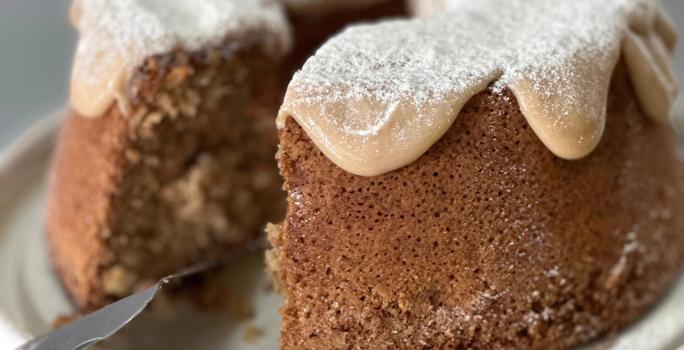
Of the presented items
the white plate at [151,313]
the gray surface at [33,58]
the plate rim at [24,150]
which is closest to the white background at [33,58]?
the gray surface at [33,58]

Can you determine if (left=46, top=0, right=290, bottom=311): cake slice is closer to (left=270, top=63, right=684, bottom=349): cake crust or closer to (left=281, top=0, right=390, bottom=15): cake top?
(left=281, top=0, right=390, bottom=15): cake top

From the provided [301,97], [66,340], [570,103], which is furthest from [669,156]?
[66,340]

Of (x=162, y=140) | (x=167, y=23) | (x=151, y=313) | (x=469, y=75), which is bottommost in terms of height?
(x=151, y=313)

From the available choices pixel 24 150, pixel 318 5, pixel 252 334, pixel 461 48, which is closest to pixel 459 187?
pixel 461 48

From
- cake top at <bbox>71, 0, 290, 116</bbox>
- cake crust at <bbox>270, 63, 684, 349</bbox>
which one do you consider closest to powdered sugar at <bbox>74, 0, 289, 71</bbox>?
cake top at <bbox>71, 0, 290, 116</bbox>

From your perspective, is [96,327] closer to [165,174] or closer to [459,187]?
[165,174]

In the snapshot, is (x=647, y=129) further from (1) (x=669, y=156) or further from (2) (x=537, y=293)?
(2) (x=537, y=293)
